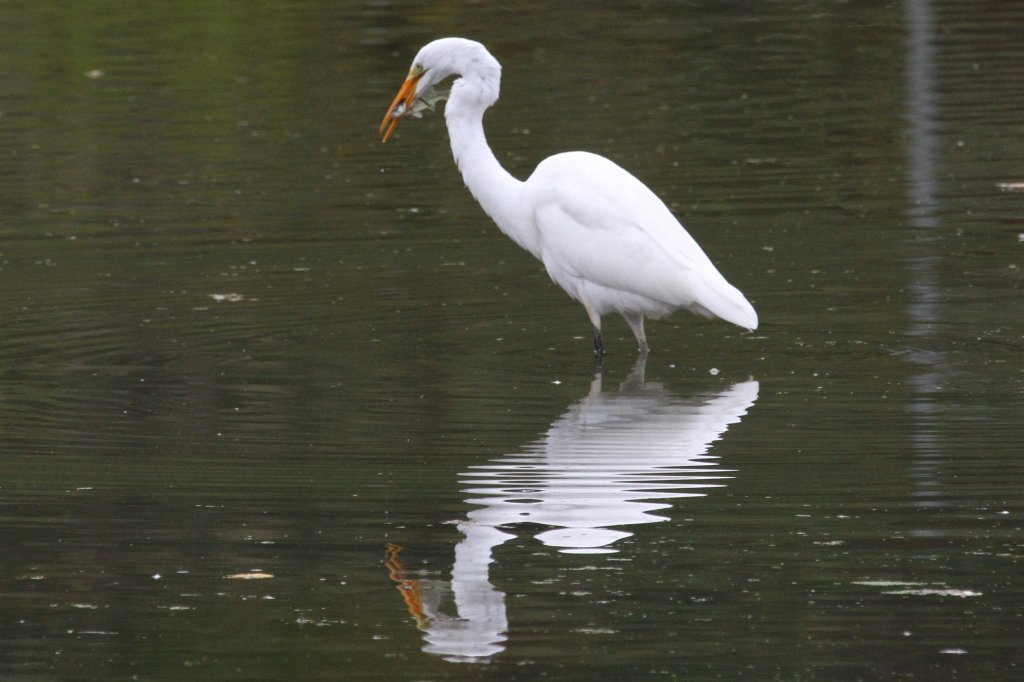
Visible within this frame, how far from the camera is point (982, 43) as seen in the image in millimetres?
20047

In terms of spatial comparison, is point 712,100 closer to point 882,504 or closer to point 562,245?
point 562,245

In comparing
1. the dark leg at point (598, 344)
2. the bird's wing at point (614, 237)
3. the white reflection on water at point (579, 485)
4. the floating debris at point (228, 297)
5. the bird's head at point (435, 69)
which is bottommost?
the white reflection on water at point (579, 485)

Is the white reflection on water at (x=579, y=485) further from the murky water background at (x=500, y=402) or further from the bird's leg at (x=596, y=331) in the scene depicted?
the bird's leg at (x=596, y=331)

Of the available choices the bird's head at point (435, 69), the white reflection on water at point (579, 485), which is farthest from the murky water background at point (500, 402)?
the bird's head at point (435, 69)

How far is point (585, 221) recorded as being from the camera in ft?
30.4

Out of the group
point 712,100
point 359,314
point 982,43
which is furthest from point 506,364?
point 982,43

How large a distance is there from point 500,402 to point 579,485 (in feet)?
4.87

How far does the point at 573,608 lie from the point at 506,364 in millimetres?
3483

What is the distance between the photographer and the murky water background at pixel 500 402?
5.41 meters

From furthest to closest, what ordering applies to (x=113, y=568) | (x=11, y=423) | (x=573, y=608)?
1. (x=11, y=423)
2. (x=113, y=568)
3. (x=573, y=608)

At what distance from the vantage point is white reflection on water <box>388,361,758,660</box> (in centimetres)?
554

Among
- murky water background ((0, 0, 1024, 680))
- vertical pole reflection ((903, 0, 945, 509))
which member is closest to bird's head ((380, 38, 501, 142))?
murky water background ((0, 0, 1024, 680))

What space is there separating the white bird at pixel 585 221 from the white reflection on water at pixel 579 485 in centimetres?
55

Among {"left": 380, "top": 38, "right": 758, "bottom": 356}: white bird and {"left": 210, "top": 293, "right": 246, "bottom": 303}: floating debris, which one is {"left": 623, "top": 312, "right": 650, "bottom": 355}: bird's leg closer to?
{"left": 380, "top": 38, "right": 758, "bottom": 356}: white bird
